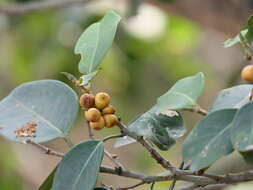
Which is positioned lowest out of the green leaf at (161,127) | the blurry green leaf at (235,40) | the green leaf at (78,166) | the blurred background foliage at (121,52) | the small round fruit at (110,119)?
the blurred background foliage at (121,52)

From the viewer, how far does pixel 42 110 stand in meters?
0.58

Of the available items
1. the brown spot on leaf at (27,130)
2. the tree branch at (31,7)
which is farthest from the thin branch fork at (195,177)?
the tree branch at (31,7)

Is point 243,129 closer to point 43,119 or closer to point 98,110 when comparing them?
point 98,110

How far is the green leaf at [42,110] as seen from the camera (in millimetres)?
563

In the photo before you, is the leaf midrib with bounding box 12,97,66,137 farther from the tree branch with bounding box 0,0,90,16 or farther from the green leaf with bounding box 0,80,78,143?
the tree branch with bounding box 0,0,90,16

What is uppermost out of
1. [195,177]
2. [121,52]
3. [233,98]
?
[233,98]

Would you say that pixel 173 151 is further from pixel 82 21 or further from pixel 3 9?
pixel 3 9

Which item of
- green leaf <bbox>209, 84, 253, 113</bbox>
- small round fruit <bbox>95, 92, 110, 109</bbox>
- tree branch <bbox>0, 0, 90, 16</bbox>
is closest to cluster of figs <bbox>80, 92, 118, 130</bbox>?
small round fruit <bbox>95, 92, 110, 109</bbox>

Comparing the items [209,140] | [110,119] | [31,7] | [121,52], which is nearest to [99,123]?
[110,119]

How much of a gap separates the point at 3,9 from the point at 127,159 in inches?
69.9

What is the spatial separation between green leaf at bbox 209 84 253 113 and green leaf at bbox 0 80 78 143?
17 cm

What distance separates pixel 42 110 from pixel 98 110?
11cm

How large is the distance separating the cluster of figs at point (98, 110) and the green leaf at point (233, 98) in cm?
11

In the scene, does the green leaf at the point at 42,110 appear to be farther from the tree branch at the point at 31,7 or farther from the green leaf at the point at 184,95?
the tree branch at the point at 31,7
